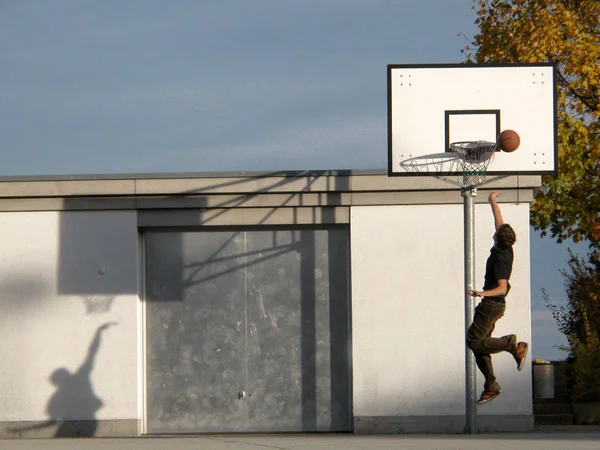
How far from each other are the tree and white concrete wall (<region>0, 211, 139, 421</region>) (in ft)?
35.8

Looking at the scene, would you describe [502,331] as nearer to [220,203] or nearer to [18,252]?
[220,203]

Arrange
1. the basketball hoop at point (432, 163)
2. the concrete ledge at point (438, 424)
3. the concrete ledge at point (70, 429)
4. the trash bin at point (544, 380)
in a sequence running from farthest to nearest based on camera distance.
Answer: the trash bin at point (544, 380)
the concrete ledge at point (70, 429)
the concrete ledge at point (438, 424)
the basketball hoop at point (432, 163)

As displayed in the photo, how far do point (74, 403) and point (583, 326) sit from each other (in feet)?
40.7

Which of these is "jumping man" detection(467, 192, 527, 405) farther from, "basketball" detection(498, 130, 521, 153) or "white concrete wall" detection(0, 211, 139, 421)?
"white concrete wall" detection(0, 211, 139, 421)

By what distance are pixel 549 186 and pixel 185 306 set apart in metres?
10.1

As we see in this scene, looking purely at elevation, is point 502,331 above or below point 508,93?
below

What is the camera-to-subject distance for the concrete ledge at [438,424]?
18.0 metres

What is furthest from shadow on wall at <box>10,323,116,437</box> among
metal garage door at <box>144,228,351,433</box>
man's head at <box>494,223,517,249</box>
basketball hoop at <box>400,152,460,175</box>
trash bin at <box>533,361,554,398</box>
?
trash bin at <box>533,361,554,398</box>

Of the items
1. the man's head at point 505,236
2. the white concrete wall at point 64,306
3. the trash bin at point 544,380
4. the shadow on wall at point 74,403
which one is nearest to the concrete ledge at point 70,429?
the shadow on wall at point 74,403

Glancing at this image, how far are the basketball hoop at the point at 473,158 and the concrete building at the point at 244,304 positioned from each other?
4.30ft

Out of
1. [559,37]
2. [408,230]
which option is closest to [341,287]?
[408,230]

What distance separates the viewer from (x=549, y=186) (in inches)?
973

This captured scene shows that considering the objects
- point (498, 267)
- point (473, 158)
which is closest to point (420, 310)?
point (473, 158)

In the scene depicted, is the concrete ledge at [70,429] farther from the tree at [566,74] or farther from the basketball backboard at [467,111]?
the tree at [566,74]
